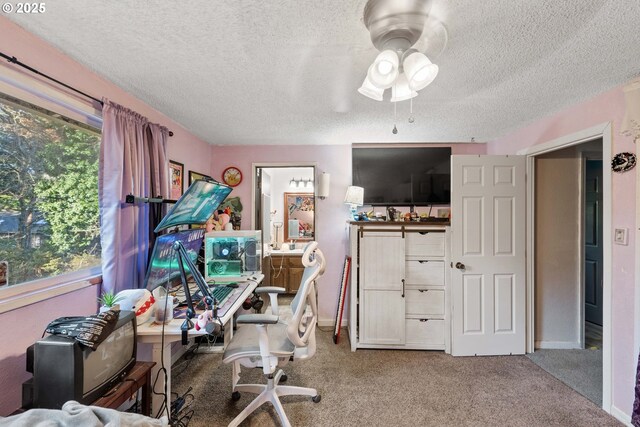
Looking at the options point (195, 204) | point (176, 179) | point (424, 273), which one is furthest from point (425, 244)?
point (176, 179)

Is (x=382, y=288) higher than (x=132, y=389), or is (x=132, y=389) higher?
(x=382, y=288)

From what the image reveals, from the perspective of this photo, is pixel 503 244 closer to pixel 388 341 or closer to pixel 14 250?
pixel 388 341

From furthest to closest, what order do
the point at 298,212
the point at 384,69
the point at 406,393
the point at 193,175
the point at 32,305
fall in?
1. the point at 298,212
2. the point at 193,175
3. the point at 406,393
4. the point at 32,305
5. the point at 384,69

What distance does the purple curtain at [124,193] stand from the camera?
5.57ft

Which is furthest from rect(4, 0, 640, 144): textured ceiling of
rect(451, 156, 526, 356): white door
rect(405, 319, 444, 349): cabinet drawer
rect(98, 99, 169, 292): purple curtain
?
rect(405, 319, 444, 349): cabinet drawer

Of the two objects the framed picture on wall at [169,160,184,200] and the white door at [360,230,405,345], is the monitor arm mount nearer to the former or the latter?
the framed picture on wall at [169,160,184,200]

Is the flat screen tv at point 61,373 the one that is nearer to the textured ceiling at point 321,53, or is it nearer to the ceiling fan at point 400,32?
the textured ceiling at point 321,53

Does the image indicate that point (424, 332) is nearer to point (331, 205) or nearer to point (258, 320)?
point (331, 205)

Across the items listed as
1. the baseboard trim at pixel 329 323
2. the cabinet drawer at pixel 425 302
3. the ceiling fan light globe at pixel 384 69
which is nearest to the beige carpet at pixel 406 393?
the cabinet drawer at pixel 425 302

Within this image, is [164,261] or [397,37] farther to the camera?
[164,261]

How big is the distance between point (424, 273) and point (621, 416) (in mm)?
1577

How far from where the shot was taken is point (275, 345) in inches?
71.0

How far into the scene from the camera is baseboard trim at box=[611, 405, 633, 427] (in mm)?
1791

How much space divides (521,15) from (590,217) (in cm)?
364
